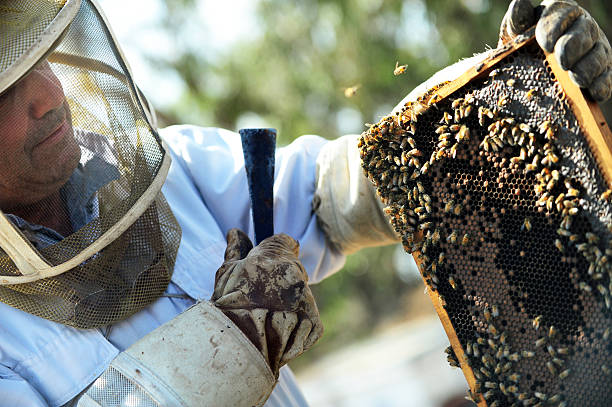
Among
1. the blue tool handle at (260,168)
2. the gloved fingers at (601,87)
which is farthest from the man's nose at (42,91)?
the gloved fingers at (601,87)

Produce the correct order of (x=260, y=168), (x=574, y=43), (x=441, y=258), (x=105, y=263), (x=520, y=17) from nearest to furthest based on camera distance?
(x=574, y=43), (x=520, y=17), (x=441, y=258), (x=105, y=263), (x=260, y=168)

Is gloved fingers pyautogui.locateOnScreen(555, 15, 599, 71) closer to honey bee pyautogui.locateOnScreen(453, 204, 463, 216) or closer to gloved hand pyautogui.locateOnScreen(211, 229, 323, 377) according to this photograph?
honey bee pyautogui.locateOnScreen(453, 204, 463, 216)

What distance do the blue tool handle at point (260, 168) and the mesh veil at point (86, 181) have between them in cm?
35

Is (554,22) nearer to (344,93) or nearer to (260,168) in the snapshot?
(260,168)

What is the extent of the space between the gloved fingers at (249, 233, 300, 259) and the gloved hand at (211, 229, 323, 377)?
12mm

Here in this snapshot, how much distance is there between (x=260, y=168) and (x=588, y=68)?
4.16ft

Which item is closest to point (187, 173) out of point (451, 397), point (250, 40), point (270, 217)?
point (270, 217)

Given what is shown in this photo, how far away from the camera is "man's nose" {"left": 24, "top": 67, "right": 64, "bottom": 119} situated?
7.02ft

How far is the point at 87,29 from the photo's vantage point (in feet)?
7.65

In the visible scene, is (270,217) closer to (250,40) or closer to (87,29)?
(87,29)

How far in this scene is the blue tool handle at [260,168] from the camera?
2.43m

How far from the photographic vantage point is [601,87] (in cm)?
175

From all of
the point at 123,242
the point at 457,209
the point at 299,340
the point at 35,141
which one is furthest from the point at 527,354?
the point at 35,141

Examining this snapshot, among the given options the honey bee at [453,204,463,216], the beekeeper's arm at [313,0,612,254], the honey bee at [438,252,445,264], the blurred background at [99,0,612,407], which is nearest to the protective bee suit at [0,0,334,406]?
the beekeeper's arm at [313,0,612,254]
